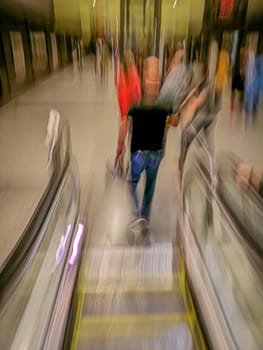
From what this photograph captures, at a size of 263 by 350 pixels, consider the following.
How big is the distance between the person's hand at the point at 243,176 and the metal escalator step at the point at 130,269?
921 mm

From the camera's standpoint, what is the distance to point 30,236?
89.5 inches

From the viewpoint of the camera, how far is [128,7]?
249 inches

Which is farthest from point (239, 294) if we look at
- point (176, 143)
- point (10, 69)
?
point (10, 69)

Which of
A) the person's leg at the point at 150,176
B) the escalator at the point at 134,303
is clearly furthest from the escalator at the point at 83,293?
the person's leg at the point at 150,176

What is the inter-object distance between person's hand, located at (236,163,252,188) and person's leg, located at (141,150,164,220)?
77cm

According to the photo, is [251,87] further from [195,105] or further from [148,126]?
[148,126]

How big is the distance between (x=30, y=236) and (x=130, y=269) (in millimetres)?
1122

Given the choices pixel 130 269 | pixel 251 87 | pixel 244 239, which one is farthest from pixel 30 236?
pixel 251 87

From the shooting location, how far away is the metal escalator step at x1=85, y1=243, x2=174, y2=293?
286cm

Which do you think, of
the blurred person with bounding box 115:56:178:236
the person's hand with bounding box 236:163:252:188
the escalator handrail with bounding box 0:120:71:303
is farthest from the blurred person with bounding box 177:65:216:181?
the escalator handrail with bounding box 0:120:71:303

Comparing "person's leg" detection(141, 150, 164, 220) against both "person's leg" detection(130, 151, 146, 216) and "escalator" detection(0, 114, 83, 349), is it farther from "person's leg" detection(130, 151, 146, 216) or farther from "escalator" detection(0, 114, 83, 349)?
"escalator" detection(0, 114, 83, 349)

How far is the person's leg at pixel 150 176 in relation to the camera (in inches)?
132

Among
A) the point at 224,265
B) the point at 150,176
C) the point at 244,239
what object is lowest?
the point at 224,265

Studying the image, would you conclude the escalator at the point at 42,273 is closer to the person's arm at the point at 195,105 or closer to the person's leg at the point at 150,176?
the person's leg at the point at 150,176
